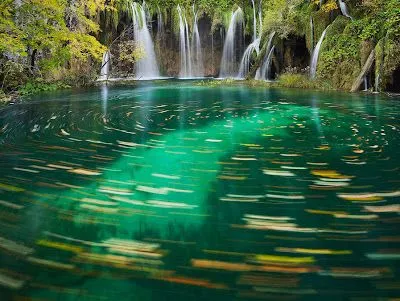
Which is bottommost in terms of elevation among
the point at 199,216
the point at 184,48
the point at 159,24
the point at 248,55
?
the point at 199,216

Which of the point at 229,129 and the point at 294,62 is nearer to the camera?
the point at 229,129

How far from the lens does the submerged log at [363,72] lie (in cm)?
1392

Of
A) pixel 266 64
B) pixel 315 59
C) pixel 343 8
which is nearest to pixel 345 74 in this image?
pixel 315 59

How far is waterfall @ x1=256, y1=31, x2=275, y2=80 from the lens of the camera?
21.1m

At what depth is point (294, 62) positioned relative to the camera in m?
20.8

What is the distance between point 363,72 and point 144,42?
1921 cm

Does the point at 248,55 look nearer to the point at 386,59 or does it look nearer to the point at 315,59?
the point at 315,59

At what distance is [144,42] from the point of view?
29.7 meters

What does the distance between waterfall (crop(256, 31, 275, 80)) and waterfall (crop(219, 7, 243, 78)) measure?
708cm

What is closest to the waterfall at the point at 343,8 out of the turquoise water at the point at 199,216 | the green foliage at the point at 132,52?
the green foliage at the point at 132,52

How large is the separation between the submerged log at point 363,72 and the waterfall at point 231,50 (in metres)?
14.8

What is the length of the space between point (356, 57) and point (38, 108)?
11698 mm

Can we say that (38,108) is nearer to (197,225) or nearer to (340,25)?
(197,225)

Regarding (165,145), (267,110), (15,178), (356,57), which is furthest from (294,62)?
(15,178)
